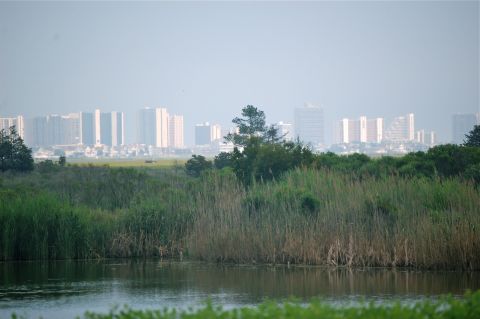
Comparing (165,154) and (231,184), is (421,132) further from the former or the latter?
(231,184)

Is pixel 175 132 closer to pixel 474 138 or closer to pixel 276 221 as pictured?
pixel 474 138

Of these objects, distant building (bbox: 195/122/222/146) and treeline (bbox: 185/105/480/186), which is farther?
distant building (bbox: 195/122/222/146)

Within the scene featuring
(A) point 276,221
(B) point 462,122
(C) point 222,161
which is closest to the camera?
(A) point 276,221

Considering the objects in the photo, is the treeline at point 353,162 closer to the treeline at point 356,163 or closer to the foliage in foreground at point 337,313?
the treeline at point 356,163

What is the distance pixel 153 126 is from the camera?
188 metres

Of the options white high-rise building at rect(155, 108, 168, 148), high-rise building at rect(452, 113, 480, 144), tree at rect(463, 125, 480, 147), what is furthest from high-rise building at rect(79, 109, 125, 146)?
tree at rect(463, 125, 480, 147)

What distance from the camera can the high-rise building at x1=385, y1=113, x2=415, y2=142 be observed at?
16400 cm

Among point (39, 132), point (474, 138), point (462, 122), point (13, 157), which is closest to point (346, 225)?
point (474, 138)

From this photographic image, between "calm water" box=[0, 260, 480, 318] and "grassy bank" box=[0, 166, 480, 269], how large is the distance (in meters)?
0.61

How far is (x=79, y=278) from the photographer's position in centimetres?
2456

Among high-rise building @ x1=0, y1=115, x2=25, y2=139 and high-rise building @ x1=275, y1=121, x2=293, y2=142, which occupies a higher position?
high-rise building @ x1=0, y1=115, x2=25, y2=139

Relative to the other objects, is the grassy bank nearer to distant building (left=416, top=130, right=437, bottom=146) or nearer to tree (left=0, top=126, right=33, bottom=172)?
tree (left=0, top=126, right=33, bottom=172)

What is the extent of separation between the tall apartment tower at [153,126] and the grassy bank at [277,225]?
150m

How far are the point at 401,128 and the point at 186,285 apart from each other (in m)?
149
